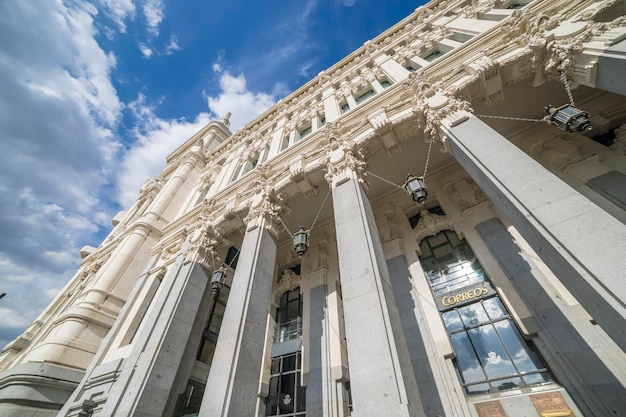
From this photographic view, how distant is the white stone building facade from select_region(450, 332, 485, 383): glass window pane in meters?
0.05

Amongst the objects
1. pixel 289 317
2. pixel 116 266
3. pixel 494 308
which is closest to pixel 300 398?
pixel 289 317

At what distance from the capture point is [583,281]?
4020 mm

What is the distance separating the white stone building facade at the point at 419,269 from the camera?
18.2ft

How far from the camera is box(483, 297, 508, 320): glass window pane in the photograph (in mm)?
8516

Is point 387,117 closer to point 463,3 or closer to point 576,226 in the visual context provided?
point 576,226

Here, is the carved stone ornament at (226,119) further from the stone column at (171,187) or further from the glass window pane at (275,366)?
the glass window pane at (275,366)

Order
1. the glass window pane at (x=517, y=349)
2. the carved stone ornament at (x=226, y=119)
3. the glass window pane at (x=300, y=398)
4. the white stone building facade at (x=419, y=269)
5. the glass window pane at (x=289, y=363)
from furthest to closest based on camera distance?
1. the carved stone ornament at (x=226, y=119)
2. the glass window pane at (x=289, y=363)
3. the glass window pane at (x=300, y=398)
4. the glass window pane at (x=517, y=349)
5. the white stone building facade at (x=419, y=269)

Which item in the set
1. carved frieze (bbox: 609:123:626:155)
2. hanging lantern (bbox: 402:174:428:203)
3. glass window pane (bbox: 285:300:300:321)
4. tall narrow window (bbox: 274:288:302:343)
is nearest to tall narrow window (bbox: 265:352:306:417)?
tall narrow window (bbox: 274:288:302:343)

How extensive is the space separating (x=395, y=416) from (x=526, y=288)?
6.26m

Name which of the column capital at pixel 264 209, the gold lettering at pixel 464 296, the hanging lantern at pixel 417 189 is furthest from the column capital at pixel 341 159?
the gold lettering at pixel 464 296

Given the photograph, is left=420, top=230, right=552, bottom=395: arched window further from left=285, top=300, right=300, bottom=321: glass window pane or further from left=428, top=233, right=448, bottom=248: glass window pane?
left=285, top=300, right=300, bottom=321: glass window pane

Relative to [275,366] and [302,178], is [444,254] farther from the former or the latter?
[275,366]

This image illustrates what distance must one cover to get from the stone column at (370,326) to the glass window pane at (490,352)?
162 inches

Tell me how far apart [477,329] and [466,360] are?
1033 mm
